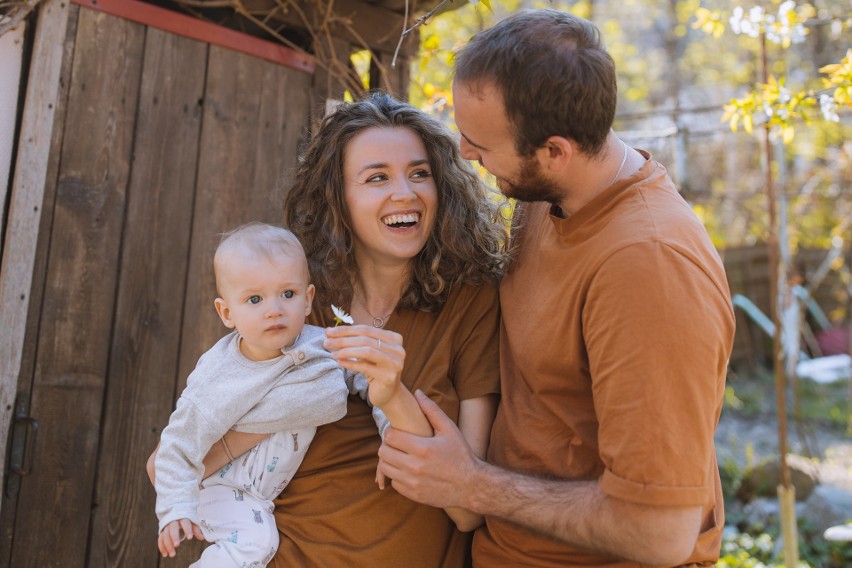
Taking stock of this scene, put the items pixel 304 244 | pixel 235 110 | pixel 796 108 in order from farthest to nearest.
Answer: pixel 796 108, pixel 235 110, pixel 304 244

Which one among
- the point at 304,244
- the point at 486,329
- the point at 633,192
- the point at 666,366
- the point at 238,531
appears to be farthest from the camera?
the point at 304,244

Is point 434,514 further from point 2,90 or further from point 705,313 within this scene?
point 2,90

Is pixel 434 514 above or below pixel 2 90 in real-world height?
below

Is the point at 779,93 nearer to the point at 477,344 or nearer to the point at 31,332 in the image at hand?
the point at 477,344

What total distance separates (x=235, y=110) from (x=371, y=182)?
1.06m

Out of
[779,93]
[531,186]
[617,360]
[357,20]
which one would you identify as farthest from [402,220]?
[779,93]

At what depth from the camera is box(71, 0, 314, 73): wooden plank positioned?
9.02 ft

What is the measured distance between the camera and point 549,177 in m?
1.89

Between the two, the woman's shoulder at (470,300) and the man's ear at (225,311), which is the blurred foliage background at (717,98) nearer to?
the woman's shoulder at (470,300)

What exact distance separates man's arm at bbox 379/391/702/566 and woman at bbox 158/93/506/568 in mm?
118

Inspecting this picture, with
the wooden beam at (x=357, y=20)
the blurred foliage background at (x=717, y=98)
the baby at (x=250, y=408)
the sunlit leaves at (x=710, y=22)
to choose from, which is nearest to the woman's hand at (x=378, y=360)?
the baby at (x=250, y=408)

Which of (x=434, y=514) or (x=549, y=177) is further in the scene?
(x=434, y=514)

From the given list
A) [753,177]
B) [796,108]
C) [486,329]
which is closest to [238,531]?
[486,329]

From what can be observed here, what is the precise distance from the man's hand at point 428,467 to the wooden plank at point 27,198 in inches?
50.9
